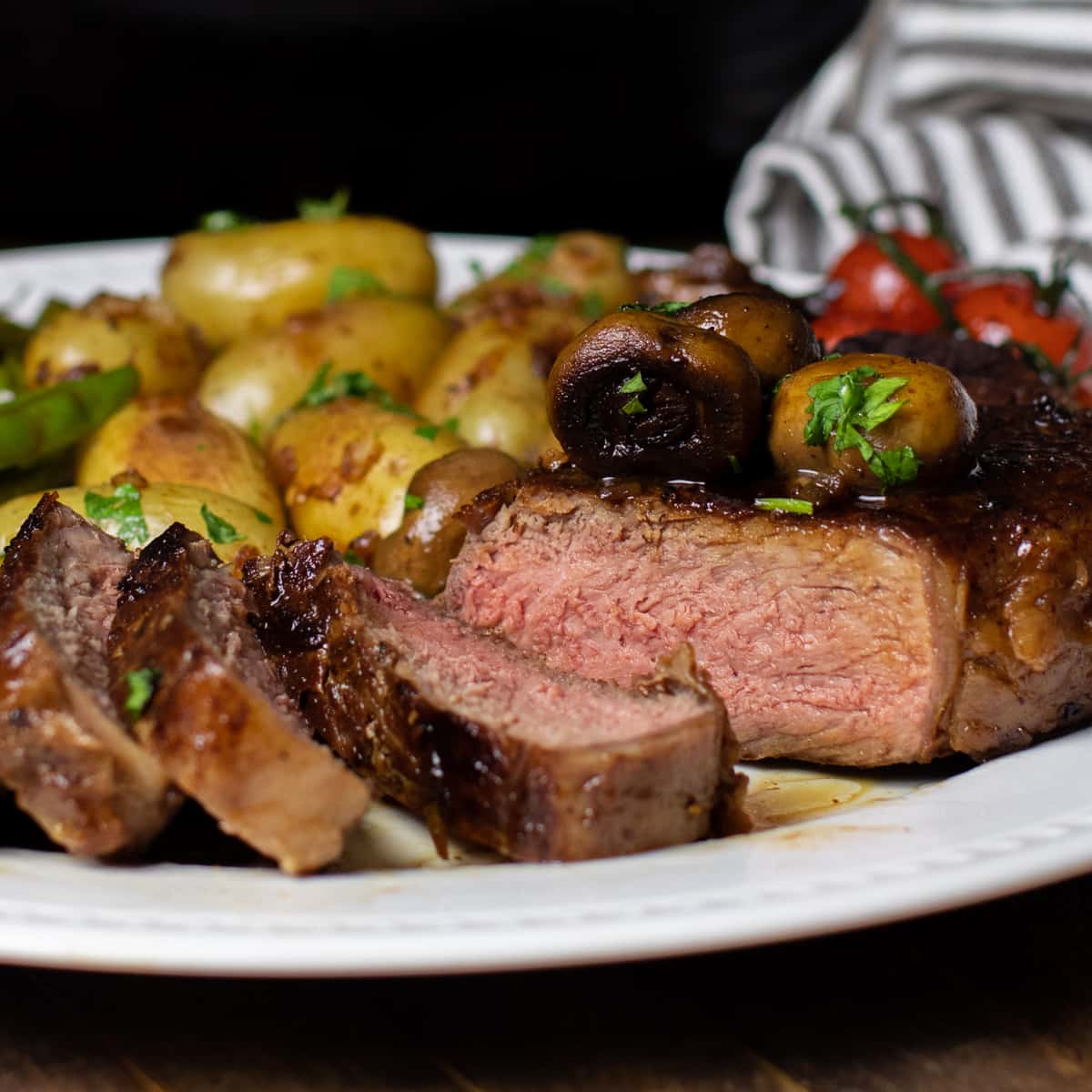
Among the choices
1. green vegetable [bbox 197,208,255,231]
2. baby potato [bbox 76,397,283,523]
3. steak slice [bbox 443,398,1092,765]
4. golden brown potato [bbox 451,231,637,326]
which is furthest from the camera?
green vegetable [bbox 197,208,255,231]

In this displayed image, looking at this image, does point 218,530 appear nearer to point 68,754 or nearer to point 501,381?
point 501,381

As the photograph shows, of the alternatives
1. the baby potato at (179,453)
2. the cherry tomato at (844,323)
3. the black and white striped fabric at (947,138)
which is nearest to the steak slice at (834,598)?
the baby potato at (179,453)

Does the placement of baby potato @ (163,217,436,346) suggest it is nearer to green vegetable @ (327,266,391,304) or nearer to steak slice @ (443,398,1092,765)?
green vegetable @ (327,266,391,304)

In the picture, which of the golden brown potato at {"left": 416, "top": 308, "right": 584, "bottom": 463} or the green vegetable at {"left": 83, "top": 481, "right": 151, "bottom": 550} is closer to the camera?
the green vegetable at {"left": 83, "top": 481, "right": 151, "bottom": 550}

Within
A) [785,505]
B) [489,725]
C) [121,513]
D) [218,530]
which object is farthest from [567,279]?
[489,725]

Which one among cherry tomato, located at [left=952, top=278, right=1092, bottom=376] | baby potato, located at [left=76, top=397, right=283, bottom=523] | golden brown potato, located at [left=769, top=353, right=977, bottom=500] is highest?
golden brown potato, located at [left=769, top=353, right=977, bottom=500]

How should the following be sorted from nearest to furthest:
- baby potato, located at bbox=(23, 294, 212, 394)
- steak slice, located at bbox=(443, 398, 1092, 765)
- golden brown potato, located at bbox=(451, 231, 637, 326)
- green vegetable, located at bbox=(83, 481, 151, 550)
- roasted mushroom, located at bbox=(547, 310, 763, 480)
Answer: roasted mushroom, located at bbox=(547, 310, 763, 480)
steak slice, located at bbox=(443, 398, 1092, 765)
green vegetable, located at bbox=(83, 481, 151, 550)
baby potato, located at bbox=(23, 294, 212, 394)
golden brown potato, located at bbox=(451, 231, 637, 326)

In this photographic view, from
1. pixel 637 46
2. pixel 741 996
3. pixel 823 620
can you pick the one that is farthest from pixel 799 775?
pixel 637 46

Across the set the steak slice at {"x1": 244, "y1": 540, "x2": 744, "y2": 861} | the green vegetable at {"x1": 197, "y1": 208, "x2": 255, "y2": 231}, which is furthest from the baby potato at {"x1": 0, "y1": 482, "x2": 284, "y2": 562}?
the green vegetable at {"x1": 197, "y1": 208, "x2": 255, "y2": 231}
